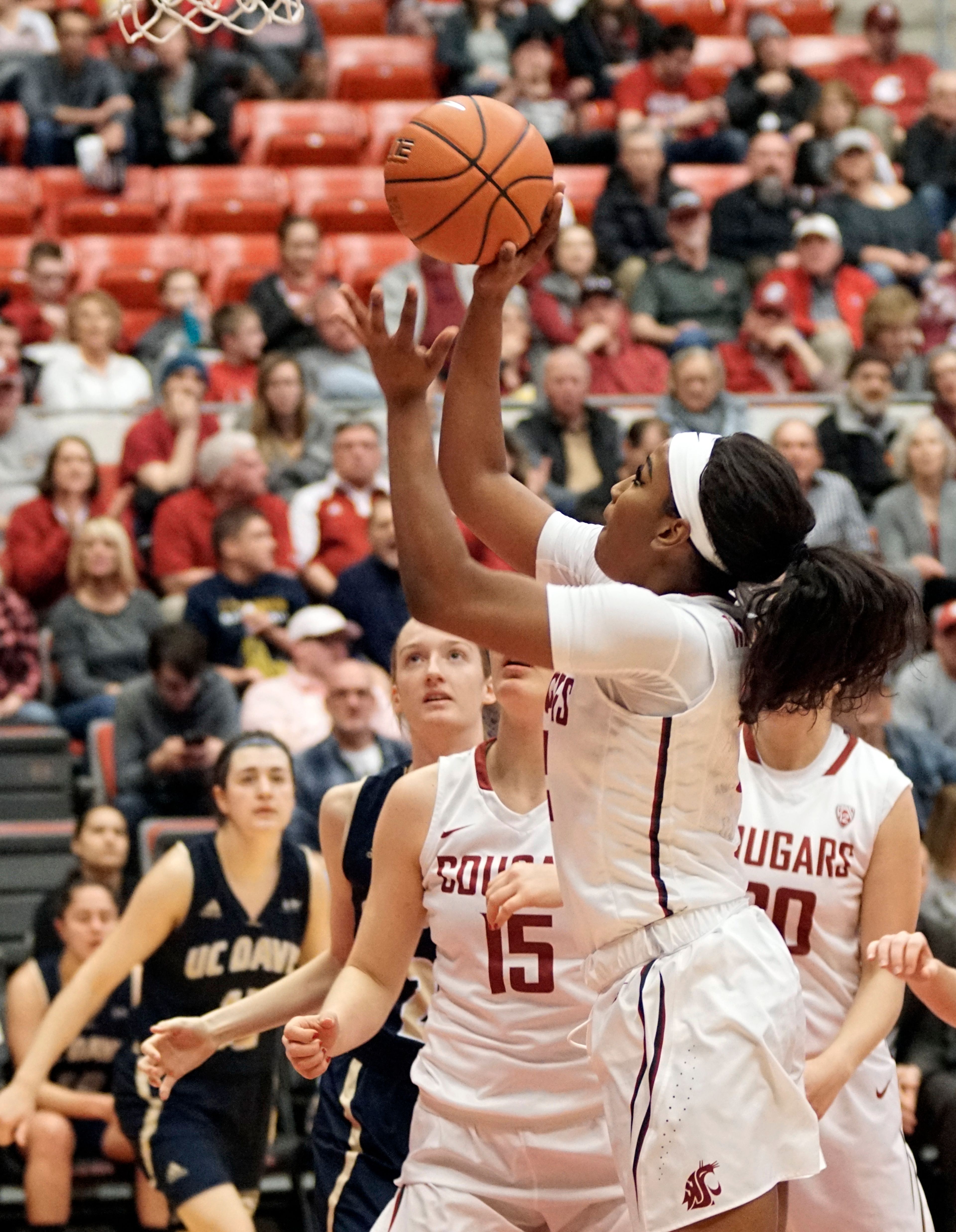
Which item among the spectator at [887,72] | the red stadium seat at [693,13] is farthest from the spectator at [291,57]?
the spectator at [887,72]

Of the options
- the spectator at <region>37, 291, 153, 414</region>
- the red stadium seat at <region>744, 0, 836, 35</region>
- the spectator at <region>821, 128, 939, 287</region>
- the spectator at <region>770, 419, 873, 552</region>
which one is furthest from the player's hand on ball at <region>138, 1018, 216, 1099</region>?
the red stadium seat at <region>744, 0, 836, 35</region>

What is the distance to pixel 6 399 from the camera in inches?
330

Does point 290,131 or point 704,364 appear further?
point 290,131

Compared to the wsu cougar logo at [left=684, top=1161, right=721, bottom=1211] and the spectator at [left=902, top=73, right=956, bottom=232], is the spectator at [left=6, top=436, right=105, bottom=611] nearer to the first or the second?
the wsu cougar logo at [left=684, top=1161, right=721, bottom=1211]

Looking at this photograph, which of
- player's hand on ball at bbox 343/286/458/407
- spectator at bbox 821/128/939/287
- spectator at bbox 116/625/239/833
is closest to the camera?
player's hand on ball at bbox 343/286/458/407

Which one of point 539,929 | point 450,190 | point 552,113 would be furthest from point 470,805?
point 552,113

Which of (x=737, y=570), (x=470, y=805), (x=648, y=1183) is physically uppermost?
(x=737, y=570)

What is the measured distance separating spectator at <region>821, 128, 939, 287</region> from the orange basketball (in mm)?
8161

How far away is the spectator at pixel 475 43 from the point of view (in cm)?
1268

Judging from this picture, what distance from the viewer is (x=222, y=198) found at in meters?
11.8

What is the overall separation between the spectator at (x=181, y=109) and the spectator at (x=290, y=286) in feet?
7.29

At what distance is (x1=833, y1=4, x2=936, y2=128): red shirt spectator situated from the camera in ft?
43.9

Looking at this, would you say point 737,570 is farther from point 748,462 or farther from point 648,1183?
point 648,1183

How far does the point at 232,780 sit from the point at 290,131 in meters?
7.95
